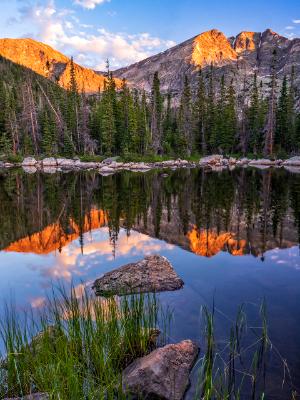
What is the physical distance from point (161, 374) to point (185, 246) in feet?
34.7

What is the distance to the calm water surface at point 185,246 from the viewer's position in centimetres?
917

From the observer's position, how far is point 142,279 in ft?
34.9

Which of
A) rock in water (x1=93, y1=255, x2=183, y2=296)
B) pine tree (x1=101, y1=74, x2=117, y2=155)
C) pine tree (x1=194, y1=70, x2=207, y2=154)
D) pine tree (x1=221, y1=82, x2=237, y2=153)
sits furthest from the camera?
pine tree (x1=194, y1=70, x2=207, y2=154)

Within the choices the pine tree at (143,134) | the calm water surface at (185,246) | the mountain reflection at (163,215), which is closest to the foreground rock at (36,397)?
the calm water surface at (185,246)

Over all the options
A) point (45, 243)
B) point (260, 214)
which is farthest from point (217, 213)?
point (45, 243)

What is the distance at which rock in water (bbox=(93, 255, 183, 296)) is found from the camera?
1030 cm

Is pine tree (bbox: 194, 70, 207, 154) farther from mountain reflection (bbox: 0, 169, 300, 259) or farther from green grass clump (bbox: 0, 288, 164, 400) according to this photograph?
green grass clump (bbox: 0, 288, 164, 400)

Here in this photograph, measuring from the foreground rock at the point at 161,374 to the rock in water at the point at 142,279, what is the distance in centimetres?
362

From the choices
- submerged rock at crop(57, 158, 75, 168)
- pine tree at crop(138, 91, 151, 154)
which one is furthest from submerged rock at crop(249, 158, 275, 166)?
submerged rock at crop(57, 158, 75, 168)

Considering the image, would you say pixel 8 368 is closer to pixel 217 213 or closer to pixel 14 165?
pixel 217 213

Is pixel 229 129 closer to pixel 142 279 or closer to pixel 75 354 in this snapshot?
pixel 142 279

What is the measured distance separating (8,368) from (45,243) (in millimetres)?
11959

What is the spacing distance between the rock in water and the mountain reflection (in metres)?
4.02

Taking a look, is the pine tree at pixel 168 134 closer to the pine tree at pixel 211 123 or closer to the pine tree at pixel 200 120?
the pine tree at pixel 200 120
